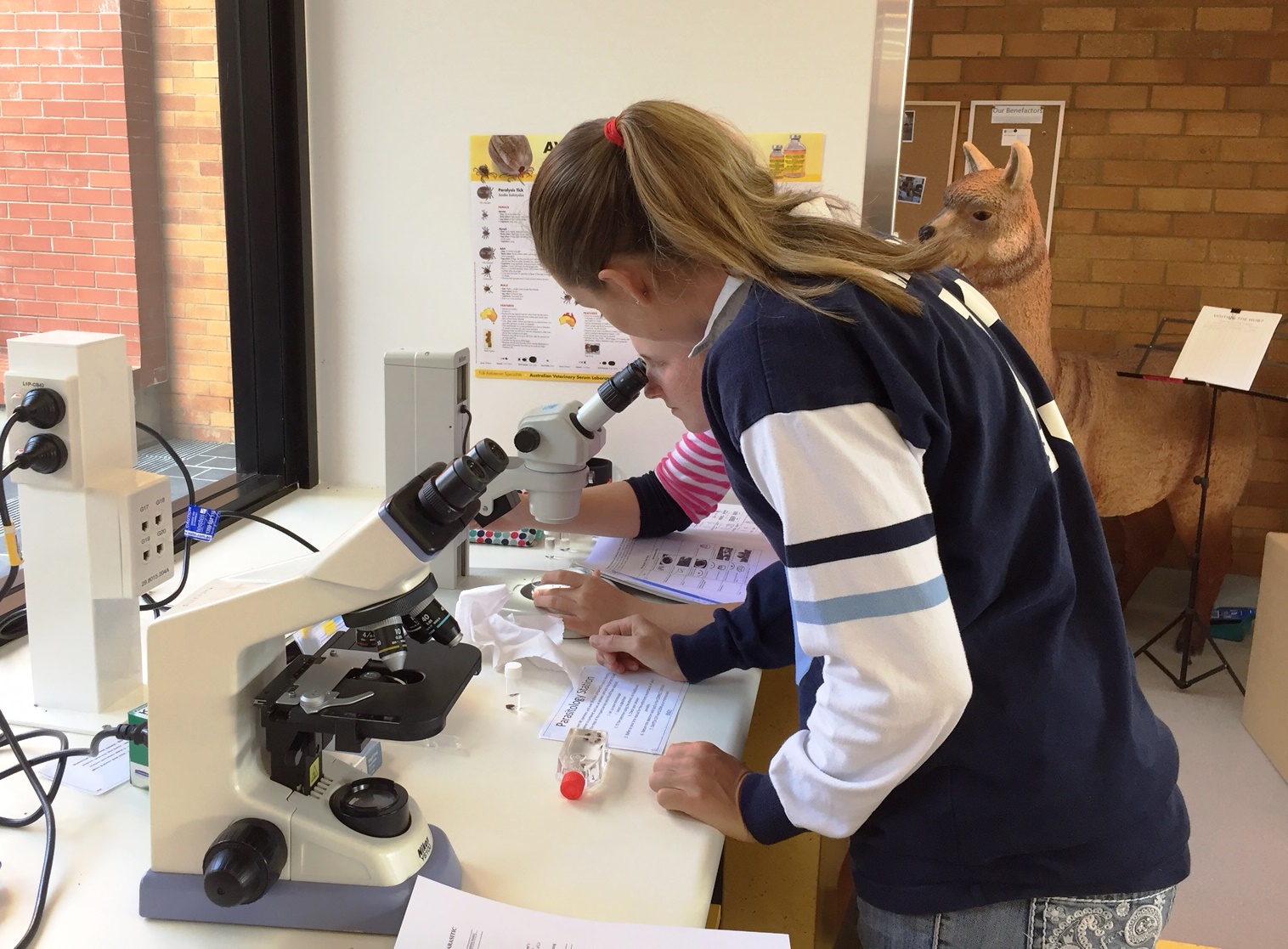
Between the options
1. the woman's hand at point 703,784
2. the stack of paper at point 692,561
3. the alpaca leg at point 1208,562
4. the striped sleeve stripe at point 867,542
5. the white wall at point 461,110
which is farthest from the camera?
the alpaca leg at point 1208,562

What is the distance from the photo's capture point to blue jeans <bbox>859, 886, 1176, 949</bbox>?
2.97 ft

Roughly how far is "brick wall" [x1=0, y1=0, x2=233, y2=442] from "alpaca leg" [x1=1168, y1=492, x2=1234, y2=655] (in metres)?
3.02

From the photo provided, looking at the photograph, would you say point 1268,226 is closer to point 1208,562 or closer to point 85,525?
point 1208,562

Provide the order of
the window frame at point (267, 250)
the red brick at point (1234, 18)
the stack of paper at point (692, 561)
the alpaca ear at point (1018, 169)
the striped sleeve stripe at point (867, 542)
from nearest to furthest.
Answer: the striped sleeve stripe at point (867, 542) < the stack of paper at point (692, 561) < the window frame at point (267, 250) < the alpaca ear at point (1018, 169) < the red brick at point (1234, 18)

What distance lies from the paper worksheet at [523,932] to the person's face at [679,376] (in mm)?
494

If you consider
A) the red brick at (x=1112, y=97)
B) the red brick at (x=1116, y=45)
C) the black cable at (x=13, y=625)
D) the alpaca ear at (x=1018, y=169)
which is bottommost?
the black cable at (x=13, y=625)

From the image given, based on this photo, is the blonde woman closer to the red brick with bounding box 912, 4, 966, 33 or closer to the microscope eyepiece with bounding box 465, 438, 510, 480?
the microscope eyepiece with bounding box 465, 438, 510, 480

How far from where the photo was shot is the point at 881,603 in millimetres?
732

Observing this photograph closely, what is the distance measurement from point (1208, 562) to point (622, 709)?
2.87 m

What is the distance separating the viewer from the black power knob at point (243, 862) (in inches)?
31.6

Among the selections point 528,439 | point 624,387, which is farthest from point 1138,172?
point 528,439

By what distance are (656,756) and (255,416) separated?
1.36 metres

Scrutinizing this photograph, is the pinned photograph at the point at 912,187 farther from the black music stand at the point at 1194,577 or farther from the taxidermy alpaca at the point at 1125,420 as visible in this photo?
the black music stand at the point at 1194,577

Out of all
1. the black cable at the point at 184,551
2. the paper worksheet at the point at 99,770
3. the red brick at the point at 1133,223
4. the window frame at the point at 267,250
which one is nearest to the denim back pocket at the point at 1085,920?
the paper worksheet at the point at 99,770
